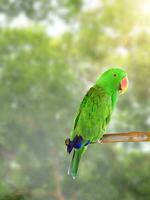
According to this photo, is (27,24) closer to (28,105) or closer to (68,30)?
(68,30)

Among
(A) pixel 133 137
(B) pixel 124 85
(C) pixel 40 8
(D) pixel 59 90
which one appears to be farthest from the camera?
(C) pixel 40 8

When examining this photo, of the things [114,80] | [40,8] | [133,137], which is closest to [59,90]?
[40,8]

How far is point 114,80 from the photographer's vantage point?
1.38 metres

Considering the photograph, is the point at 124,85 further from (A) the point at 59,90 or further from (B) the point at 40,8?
(B) the point at 40,8

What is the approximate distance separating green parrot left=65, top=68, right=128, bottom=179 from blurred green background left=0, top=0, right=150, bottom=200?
608 centimetres

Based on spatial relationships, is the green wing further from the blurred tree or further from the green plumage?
the blurred tree

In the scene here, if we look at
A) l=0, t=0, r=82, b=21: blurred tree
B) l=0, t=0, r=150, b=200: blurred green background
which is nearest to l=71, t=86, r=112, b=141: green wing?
l=0, t=0, r=150, b=200: blurred green background

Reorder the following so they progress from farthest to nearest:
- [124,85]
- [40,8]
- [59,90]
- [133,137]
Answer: [40,8] → [59,90] → [124,85] → [133,137]

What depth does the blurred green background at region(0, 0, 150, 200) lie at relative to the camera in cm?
765

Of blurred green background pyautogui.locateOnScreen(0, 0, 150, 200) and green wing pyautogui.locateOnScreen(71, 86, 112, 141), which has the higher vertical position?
blurred green background pyautogui.locateOnScreen(0, 0, 150, 200)

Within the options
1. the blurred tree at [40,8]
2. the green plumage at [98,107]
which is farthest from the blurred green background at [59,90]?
the green plumage at [98,107]

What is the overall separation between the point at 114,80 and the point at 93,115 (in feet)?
0.40


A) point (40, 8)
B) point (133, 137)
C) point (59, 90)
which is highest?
point (40, 8)

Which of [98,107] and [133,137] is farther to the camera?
[98,107]
